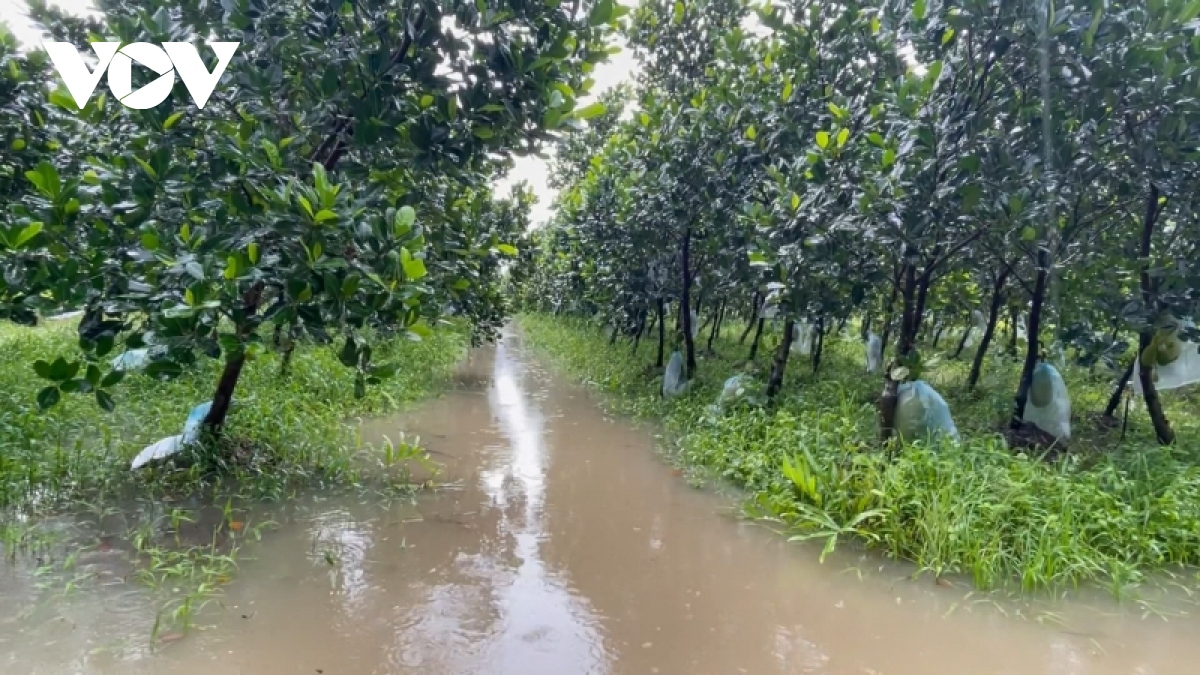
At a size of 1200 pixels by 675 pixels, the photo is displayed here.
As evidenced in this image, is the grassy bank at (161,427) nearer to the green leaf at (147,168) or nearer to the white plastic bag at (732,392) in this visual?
the green leaf at (147,168)

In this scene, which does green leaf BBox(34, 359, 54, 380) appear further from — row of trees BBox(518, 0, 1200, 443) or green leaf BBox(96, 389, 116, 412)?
row of trees BBox(518, 0, 1200, 443)

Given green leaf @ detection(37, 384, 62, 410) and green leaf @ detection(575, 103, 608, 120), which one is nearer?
green leaf @ detection(37, 384, 62, 410)

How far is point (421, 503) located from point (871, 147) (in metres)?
4.32

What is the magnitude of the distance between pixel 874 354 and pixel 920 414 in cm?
499

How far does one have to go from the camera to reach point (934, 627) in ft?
11.4

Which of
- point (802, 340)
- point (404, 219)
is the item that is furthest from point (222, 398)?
point (802, 340)

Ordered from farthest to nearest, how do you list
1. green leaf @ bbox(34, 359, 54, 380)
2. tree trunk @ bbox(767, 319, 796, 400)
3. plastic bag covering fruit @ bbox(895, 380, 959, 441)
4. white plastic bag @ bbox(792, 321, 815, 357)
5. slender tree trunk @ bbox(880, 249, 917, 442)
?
1. white plastic bag @ bbox(792, 321, 815, 357)
2. tree trunk @ bbox(767, 319, 796, 400)
3. slender tree trunk @ bbox(880, 249, 917, 442)
4. plastic bag covering fruit @ bbox(895, 380, 959, 441)
5. green leaf @ bbox(34, 359, 54, 380)

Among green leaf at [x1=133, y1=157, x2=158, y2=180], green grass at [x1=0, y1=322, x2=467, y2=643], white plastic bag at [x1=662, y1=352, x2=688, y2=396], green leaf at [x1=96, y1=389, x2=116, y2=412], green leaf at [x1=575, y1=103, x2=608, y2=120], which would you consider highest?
green leaf at [x1=575, y1=103, x2=608, y2=120]

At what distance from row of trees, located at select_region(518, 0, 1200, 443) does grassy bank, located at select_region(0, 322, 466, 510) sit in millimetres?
3819

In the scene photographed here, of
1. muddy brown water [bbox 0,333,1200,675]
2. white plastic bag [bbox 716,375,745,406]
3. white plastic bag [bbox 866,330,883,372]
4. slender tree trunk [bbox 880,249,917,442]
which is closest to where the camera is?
muddy brown water [bbox 0,333,1200,675]

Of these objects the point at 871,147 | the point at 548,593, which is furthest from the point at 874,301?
the point at 548,593

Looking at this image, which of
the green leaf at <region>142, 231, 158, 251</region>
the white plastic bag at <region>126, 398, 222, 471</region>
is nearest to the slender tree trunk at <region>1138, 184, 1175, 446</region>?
the green leaf at <region>142, 231, 158, 251</region>

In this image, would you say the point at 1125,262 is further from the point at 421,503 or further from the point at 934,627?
the point at 421,503

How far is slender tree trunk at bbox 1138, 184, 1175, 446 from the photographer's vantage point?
16.7 feet
